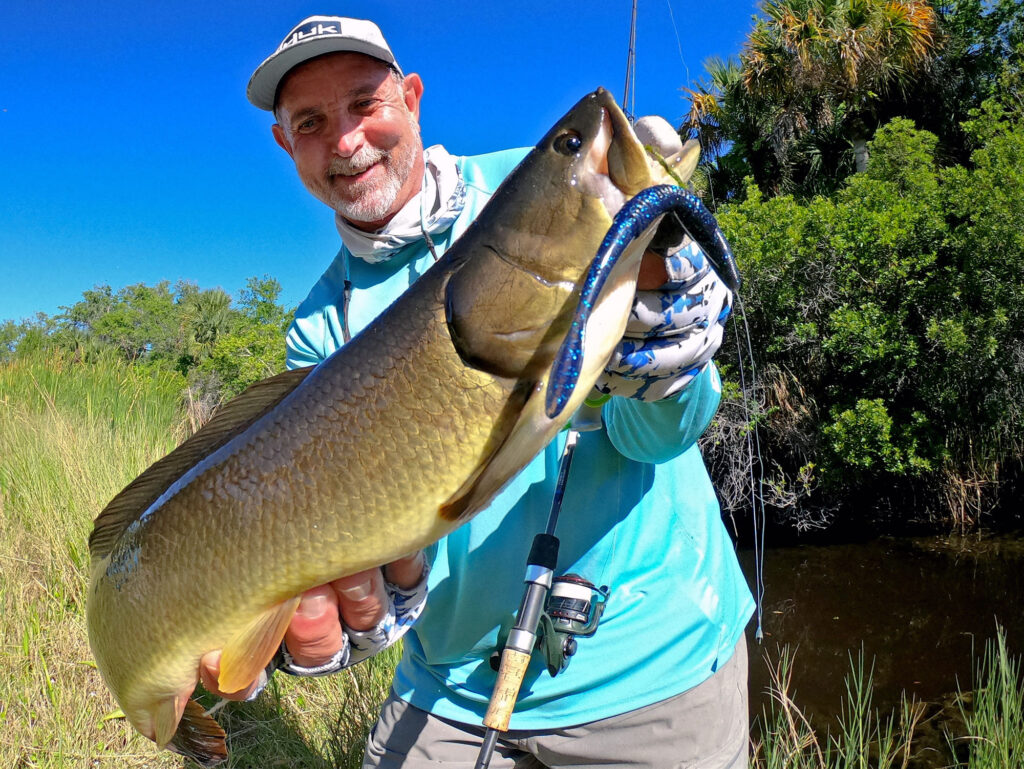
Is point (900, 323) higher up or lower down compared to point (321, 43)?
higher up

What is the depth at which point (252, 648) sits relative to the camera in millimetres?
1780

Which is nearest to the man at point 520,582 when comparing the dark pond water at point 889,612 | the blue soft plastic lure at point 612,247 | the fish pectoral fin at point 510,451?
the fish pectoral fin at point 510,451

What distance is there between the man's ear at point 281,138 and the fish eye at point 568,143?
1667 mm

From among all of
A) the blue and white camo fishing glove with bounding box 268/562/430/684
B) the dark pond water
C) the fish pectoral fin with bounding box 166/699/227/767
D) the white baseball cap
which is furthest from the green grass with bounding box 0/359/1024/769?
the white baseball cap

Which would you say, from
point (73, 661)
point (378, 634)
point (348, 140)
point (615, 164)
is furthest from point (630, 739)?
point (73, 661)

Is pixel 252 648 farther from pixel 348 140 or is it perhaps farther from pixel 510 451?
pixel 348 140

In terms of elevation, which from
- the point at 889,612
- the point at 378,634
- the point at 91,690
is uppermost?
the point at 378,634

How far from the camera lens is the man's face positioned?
2570mm

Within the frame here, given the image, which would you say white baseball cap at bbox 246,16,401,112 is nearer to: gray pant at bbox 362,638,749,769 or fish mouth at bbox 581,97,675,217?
fish mouth at bbox 581,97,675,217

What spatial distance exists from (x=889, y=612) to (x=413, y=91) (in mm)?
10197

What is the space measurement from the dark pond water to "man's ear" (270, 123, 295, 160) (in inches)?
294

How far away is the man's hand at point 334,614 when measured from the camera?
73.8 inches

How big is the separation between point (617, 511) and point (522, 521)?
29 centimetres

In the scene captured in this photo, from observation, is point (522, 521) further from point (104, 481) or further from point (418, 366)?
point (104, 481)
